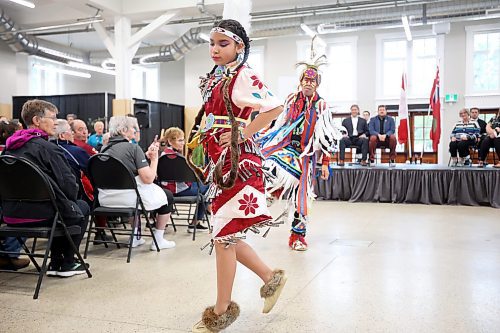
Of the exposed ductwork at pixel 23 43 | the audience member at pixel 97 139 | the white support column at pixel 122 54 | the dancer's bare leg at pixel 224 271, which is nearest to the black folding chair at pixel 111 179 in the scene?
the dancer's bare leg at pixel 224 271

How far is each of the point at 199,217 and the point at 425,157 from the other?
9.16 meters

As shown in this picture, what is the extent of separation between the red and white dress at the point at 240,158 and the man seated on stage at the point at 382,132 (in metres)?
6.72

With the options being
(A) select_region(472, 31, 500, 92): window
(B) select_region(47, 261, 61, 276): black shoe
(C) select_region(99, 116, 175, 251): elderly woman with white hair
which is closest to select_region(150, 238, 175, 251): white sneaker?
(C) select_region(99, 116, 175, 251): elderly woman with white hair

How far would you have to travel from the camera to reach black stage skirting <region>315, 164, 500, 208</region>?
21.6 ft

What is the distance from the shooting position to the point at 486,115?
12.0m

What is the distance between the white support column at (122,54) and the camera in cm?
991

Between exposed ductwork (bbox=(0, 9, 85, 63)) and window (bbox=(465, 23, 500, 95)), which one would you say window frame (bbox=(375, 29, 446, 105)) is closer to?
window (bbox=(465, 23, 500, 95))

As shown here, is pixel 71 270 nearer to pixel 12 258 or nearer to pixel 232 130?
pixel 12 258

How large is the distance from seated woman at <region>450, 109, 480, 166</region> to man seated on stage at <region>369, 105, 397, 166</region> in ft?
3.15

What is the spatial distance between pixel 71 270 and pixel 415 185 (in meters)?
5.30

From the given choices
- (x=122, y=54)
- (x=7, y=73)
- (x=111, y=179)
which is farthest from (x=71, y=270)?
(x=7, y=73)

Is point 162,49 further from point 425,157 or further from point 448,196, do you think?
point 448,196

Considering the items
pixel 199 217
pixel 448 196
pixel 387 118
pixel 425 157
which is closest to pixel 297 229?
pixel 199 217

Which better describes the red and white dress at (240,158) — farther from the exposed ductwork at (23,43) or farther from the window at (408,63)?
the window at (408,63)
